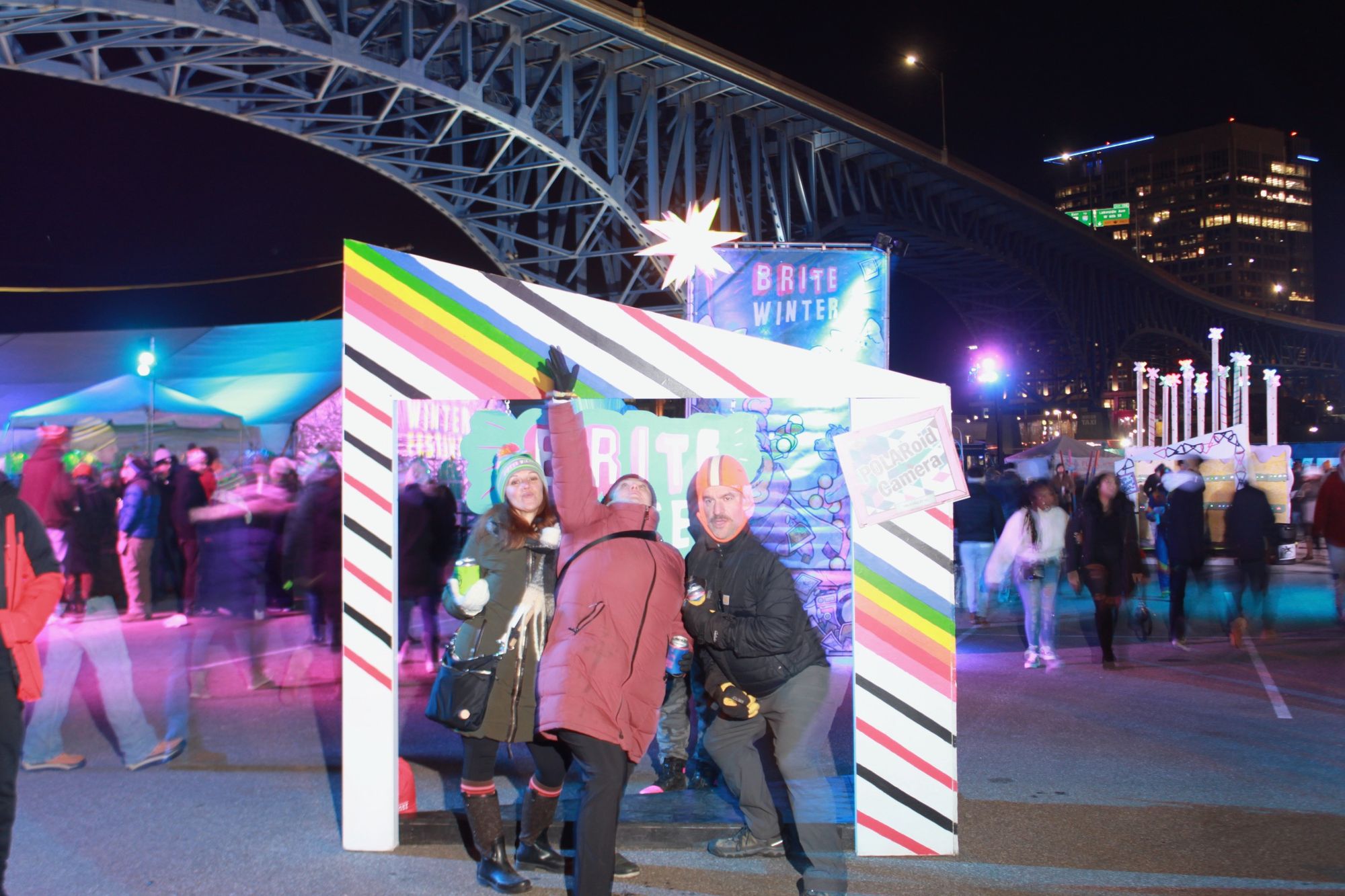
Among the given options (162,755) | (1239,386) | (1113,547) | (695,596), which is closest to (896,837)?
(695,596)

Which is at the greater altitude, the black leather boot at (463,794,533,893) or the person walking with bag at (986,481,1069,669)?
the person walking with bag at (986,481,1069,669)

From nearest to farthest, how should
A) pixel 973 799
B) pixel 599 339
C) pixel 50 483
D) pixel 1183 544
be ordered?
pixel 599 339
pixel 973 799
pixel 50 483
pixel 1183 544

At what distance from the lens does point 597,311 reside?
501 centimetres

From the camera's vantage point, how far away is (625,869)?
454 cm

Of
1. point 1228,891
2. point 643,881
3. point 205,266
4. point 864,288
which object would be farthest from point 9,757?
point 205,266

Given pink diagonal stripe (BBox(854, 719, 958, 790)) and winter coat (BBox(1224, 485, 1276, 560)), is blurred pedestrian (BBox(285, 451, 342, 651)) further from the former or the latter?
winter coat (BBox(1224, 485, 1276, 560))

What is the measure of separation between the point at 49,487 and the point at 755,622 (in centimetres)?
528

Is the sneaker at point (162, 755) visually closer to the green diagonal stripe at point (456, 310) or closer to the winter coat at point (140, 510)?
the green diagonal stripe at point (456, 310)

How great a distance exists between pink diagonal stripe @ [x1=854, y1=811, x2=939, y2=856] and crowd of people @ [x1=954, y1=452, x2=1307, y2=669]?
4931mm

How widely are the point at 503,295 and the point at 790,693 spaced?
7.16 feet

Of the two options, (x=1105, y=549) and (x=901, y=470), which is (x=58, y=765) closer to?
(x=901, y=470)

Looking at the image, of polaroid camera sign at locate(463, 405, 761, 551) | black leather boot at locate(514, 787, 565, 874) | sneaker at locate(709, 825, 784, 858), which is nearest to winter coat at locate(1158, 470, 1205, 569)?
polaroid camera sign at locate(463, 405, 761, 551)

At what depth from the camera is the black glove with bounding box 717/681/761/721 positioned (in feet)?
14.1

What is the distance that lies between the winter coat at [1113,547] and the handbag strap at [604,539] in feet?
22.9
